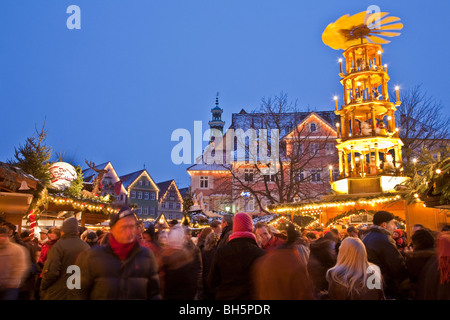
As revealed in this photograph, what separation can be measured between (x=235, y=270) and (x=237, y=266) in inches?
1.9

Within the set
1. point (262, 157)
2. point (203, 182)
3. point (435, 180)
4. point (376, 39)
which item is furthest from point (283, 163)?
point (435, 180)

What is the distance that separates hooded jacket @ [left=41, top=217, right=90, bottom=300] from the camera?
5.24 m

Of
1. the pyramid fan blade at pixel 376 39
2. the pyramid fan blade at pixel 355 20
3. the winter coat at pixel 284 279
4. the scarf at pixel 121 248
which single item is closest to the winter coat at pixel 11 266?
the scarf at pixel 121 248

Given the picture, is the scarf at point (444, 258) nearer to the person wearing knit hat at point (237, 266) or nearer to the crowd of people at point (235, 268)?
the crowd of people at point (235, 268)

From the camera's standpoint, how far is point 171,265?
557cm

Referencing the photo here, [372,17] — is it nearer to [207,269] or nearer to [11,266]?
[207,269]

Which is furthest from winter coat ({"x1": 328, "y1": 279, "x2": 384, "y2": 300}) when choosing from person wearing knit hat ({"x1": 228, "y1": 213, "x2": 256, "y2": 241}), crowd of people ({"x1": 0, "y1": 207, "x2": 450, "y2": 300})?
person wearing knit hat ({"x1": 228, "y1": 213, "x2": 256, "y2": 241})

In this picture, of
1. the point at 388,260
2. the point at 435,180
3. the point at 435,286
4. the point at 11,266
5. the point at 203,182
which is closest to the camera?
the point at 435,286

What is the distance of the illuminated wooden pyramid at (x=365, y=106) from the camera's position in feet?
59.2

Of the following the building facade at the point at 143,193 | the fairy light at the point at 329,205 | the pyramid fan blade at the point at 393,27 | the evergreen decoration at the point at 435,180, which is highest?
the pyramid fan blade at the point at 393,27

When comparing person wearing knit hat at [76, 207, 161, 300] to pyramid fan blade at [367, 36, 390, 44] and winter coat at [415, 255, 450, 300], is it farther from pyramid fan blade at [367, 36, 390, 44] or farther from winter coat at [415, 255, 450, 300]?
pyramid fan blade at [367, 36, 390, 44]

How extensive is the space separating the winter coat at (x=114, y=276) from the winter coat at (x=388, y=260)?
3.16 metres

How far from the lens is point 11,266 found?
15.8 feet
